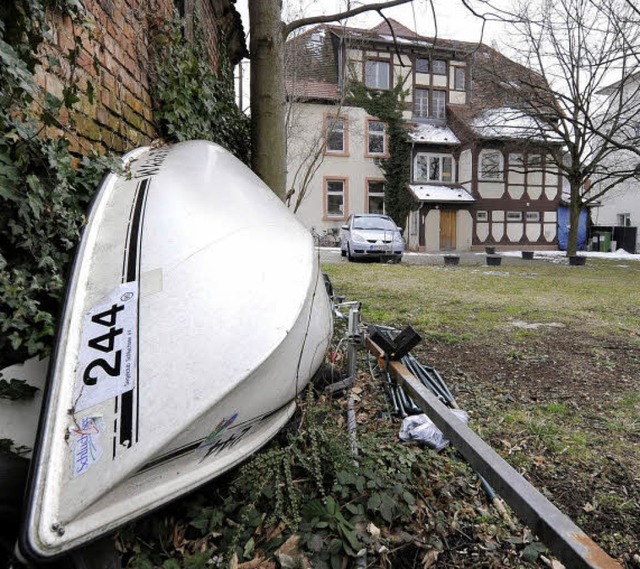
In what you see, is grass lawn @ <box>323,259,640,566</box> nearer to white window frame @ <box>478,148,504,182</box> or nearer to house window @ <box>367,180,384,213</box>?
house window @ <box>367,180,384,213</box>

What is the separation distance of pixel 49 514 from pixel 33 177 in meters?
1.16

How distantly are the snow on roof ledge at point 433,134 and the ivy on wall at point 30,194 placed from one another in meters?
23.5

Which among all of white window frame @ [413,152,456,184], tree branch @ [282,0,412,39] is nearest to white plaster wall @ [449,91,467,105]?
white window frame @ [413,152,456,184]

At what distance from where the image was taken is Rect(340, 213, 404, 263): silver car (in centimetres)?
1511

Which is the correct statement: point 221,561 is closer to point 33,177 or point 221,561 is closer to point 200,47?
point 33,177

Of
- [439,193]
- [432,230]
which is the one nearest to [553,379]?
[432,230]

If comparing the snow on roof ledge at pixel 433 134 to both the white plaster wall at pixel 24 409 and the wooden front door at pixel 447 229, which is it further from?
the white plaster wall at pixel 24 409

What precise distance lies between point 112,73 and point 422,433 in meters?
2.74

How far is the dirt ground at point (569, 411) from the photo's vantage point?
214 cm

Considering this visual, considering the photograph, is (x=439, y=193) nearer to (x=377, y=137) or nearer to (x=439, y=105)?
(x=377, y=137)

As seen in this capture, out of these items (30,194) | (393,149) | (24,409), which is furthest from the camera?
(393,149)

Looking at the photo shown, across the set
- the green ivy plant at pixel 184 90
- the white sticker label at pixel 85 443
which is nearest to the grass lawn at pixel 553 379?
the white sticker label at pixel 85 443

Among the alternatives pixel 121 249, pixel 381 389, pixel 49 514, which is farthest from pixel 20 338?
pixel 381 389

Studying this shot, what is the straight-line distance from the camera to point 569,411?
3.13m
